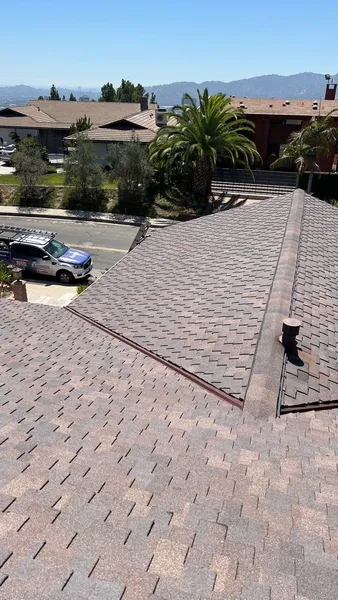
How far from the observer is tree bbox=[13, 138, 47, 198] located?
35.3 meters

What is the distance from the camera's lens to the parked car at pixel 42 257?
75.7ft

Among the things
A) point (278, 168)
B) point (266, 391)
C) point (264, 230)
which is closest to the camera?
point (266, 391)

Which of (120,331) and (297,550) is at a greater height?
(297,550)

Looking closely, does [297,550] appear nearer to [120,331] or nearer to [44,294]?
[120,331]

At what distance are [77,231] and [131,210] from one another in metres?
6.07

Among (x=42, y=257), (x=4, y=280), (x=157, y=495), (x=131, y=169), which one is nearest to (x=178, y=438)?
(x=157, y=495)

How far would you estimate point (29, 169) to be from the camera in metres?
36.1

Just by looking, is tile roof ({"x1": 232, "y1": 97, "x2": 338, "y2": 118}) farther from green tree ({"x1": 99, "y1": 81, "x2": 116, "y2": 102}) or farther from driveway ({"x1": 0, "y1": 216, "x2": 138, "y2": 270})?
green tree ({"x1": 99, "y1": 81, "x2": 116, "y2": 102})

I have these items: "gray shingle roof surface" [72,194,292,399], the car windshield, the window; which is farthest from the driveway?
"gray shingle roof surface" [72,194,292,399]

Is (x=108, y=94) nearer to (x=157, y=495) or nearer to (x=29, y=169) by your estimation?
(x=29, y=169)

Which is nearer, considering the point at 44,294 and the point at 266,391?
the point at 266,391

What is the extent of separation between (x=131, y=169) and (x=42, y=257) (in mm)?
15307

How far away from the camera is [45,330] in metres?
11.6

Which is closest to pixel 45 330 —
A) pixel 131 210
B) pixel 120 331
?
pixel 120 331
